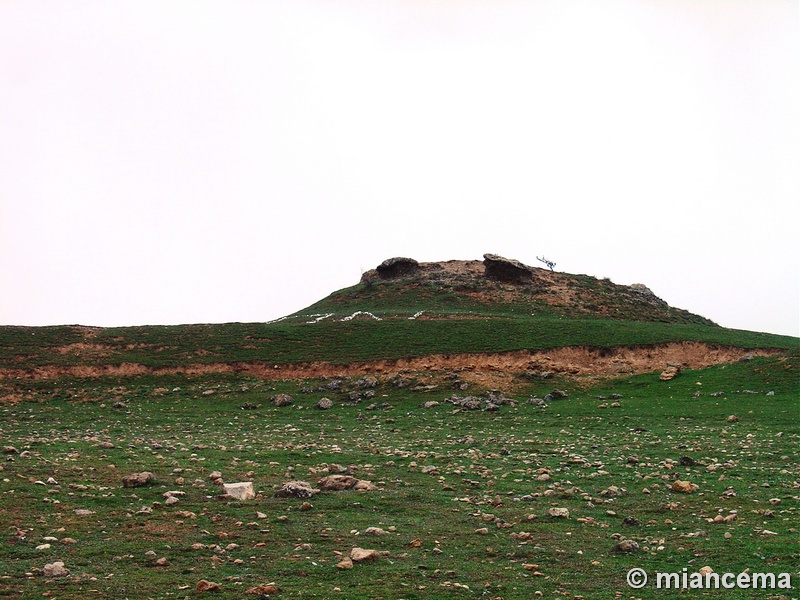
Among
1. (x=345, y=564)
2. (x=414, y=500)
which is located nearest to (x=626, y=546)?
(x=345, y=564)

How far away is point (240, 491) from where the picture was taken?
18953 millimetres

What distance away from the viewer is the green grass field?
13227 mm

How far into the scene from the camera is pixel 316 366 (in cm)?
4903

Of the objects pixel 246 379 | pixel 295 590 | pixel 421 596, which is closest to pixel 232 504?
pixel 295 590

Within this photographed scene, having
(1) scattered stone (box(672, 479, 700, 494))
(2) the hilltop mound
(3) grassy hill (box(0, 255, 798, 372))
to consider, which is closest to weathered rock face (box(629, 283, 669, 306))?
(2) the hilltop mound

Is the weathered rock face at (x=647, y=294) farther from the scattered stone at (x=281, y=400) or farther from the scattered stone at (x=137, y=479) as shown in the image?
the scattered stone at (x=137, y=479)

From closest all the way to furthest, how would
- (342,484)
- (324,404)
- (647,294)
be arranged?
(342,484), (324,404), (647,294)

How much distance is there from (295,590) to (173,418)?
2628 cm

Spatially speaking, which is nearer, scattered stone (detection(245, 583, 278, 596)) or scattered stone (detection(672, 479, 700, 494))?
scattered stone (detection(245, 583, 278, 596))

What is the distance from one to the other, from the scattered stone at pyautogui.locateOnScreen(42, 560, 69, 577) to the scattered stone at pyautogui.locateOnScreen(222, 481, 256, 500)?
20.0ft

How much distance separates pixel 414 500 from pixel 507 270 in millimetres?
59458

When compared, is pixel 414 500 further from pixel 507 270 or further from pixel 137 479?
pixel 507 270

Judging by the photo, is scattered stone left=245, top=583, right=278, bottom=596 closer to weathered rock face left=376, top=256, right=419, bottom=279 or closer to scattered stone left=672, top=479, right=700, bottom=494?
scattered stone left=672, top=479, right=700, bottom=494

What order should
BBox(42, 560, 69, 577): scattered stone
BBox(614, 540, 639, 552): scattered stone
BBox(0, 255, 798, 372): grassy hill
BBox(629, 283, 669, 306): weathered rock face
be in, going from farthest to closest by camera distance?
BBox(629, 283, 669, 306): weathered rock face < BBox(0, 255, 798, 372): grassy hill < BBox(614, 540, 639, 552): scattered stone < BBox(42, 560, 69, 577): scattered stone
